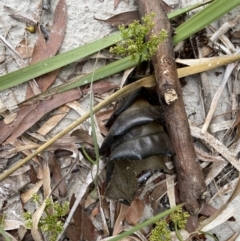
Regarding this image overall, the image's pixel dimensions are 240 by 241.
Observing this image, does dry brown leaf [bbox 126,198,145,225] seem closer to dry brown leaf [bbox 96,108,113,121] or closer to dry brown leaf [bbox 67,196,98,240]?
dry brown leaf [bbox 67,196,98,240]

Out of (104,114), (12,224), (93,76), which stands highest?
(93,76)

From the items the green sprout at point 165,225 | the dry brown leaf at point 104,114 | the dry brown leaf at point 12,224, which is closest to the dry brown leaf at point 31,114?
the dry brown leaf at point 104,114

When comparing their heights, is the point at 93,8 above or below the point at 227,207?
above

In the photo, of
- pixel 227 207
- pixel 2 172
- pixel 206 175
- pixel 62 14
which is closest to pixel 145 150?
pixel 206 175

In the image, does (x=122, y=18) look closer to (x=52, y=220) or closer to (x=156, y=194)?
(x=156, y=194)

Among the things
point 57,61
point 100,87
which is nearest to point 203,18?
point 100,87

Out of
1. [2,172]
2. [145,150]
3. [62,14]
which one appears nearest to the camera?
[145,150]

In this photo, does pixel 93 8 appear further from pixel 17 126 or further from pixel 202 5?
pixel 17 126

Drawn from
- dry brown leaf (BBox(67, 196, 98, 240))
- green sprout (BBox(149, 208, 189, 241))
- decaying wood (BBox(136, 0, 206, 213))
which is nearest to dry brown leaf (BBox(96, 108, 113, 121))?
decaying wood (BBox(136, 0, 206, 213))
